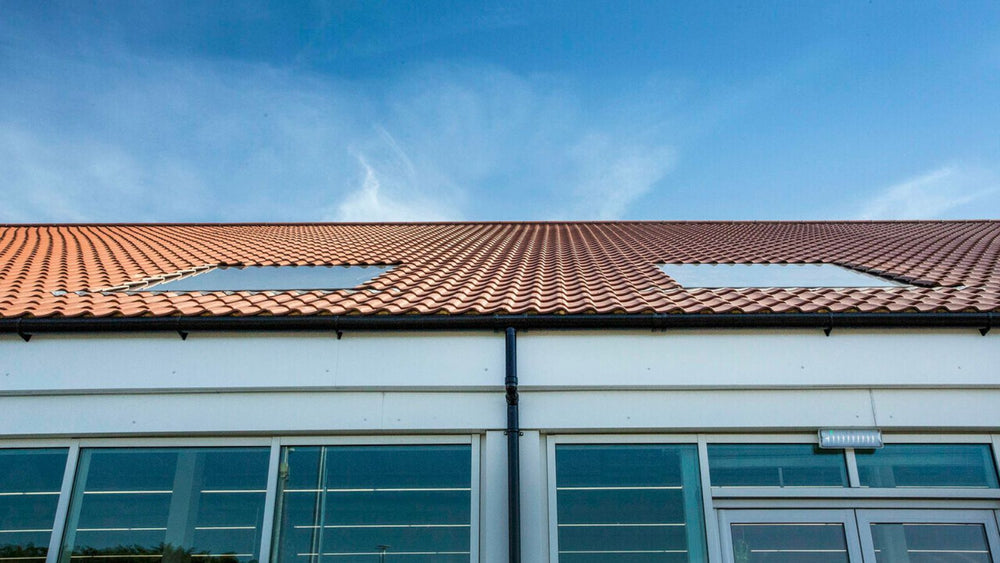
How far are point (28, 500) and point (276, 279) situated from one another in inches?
117

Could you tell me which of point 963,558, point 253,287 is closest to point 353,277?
point 253,287

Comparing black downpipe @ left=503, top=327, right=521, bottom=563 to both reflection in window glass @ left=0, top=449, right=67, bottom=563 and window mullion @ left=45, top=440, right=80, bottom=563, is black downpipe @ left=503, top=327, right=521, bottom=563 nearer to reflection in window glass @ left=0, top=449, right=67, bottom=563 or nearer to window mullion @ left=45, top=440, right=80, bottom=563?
window mullion @ left=45, top=440, right=80, bottom=563

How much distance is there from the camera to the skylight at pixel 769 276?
278 inches

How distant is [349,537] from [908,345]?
4597 millimetres

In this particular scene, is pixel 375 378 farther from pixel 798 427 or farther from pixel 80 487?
pixel 798 427

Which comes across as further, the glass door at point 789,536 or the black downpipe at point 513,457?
the glass door at point 789,536

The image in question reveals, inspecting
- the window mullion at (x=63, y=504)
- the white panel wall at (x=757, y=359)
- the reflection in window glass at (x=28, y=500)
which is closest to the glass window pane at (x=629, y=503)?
the white panel wall at (x=757, y=359)

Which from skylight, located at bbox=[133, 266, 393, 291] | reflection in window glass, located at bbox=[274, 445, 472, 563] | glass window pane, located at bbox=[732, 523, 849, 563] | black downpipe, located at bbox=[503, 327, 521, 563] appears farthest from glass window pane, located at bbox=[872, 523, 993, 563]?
skylight, located at bbox=[133, 266, 393, 291]

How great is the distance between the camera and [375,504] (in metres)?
5.58

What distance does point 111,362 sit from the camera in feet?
19.2

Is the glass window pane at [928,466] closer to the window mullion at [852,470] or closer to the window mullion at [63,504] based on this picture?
the window mullion at [852,470]

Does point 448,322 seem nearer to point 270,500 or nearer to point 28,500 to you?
point 270,500

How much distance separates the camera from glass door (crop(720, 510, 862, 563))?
17.8 feet

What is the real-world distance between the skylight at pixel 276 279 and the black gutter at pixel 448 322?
122 cm
